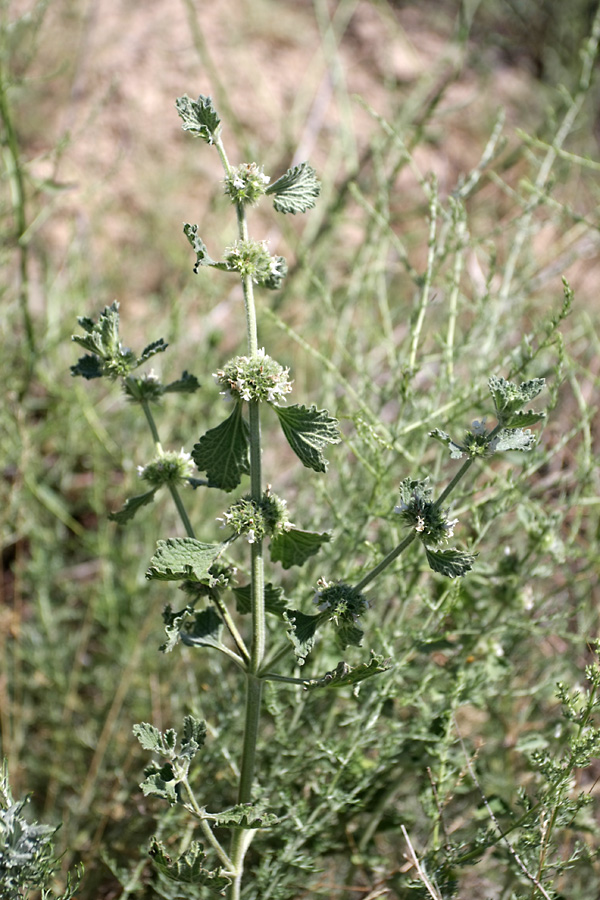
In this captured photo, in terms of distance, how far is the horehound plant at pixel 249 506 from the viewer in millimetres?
984

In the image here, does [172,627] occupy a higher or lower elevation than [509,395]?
lower

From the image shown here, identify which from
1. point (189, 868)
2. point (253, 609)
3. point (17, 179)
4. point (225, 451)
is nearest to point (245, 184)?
point (225, 451)

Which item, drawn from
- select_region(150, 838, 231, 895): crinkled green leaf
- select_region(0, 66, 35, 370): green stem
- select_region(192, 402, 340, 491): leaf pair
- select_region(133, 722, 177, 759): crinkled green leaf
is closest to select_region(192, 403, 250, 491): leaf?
select_region(192, 402, 340, 491): leaf pair

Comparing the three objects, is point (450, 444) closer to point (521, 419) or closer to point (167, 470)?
point (521, 419)

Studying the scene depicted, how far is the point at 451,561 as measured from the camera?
3.22 ft

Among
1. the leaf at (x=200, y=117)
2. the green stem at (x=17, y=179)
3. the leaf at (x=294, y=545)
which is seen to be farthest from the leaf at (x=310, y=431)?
the green stem at (x=17, y=179)

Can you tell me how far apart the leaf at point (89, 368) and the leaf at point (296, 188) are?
1.16 feet

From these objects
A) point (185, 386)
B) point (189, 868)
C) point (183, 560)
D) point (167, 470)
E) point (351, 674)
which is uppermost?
point (185, 386)

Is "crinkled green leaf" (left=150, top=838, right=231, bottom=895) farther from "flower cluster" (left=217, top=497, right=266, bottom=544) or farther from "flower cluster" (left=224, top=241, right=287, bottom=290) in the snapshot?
"flower cluster" (left=224, top=241, right=287, bottom=290)

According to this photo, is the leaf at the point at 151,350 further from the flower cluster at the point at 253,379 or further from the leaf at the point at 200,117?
the leaf at the point at 200,117

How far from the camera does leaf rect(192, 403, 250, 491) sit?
107cm

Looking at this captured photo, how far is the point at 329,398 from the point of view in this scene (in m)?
1.92

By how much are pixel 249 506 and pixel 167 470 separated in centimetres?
16

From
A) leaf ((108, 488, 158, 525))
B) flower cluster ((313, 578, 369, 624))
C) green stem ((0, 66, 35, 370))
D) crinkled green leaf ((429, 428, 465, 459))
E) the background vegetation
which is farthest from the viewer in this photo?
green stem ((0, 66, 35, 370))
